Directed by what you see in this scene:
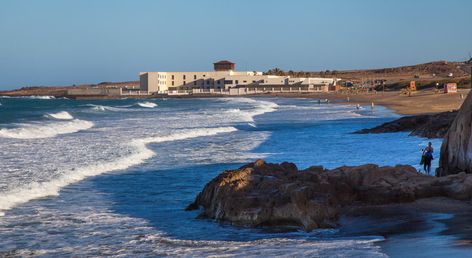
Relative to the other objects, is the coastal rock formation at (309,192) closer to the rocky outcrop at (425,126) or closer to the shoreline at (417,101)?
the rocky outcrop at (425,126)

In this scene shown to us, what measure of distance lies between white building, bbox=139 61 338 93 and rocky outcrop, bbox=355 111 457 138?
3881 inches

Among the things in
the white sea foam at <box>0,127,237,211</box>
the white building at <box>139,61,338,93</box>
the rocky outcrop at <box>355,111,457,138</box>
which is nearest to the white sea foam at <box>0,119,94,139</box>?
the white sea foam at <box>0,127,237,211</box>

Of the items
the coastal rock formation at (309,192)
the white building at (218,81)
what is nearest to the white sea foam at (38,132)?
the coastal rock formation at (309,192)

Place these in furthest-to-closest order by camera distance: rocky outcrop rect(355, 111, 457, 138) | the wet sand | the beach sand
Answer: the beach sand < rocky outcrop rect(355, 111, 457, 138) < the wet sand

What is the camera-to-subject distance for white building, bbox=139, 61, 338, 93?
134m

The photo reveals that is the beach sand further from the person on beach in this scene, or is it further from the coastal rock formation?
the coastal rock formation

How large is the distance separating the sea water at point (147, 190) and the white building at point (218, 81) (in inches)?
3986

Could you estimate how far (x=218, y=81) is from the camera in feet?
456

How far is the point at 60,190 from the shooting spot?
16.0m

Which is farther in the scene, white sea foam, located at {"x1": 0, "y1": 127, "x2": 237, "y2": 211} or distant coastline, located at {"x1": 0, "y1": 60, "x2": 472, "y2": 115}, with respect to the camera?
distant coastline, located at {"x1": 0, "y1": 60, "x2": 472, "y2": 115}

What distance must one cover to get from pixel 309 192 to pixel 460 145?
3.38m

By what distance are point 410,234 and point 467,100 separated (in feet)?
14.0

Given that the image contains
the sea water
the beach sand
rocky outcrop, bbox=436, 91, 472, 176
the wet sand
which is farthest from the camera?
the beach sand

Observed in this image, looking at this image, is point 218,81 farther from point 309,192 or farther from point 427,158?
point 309,192
